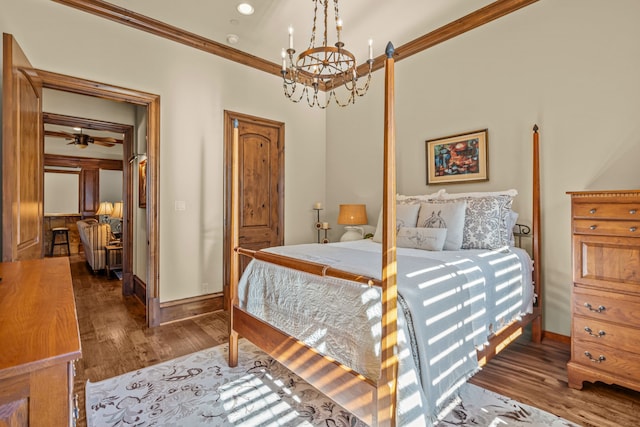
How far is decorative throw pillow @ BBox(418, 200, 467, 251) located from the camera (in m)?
2.63

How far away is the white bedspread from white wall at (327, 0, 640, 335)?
0.83m

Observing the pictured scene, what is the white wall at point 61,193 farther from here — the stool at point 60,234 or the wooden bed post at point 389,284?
the wooden bed post at point 389,284

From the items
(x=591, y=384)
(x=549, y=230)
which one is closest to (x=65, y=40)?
(x=549, y=230)

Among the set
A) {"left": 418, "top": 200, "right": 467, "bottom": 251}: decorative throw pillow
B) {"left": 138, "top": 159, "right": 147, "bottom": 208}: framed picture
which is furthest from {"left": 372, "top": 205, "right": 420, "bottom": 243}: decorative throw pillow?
{"left": 138, "top": 159, "right": 147, "bottom": 208}: framed picture

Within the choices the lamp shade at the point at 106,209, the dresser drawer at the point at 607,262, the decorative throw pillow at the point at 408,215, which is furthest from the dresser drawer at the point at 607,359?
the lamp shade at the point at 106,209

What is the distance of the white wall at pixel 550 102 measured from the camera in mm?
2389

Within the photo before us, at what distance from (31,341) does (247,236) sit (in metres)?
3.37

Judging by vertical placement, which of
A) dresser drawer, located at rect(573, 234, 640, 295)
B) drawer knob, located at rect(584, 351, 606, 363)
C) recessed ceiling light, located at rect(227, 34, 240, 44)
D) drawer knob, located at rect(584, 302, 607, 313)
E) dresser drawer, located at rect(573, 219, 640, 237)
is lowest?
drawer knob, located at rect(584, 351, 606, 363)

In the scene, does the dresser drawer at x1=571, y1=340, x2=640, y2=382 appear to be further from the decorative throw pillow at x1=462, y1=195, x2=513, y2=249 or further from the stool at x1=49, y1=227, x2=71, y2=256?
the stool at x1=49, y1=227, x2=71, y2=256

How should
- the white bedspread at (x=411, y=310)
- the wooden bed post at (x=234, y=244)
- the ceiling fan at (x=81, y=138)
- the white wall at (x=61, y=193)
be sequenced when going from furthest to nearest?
the white wall at (x=61, y=193), the ceiling fan at (x=81, y=138), the wooden bed post at (x=234, y=244), the white bedspread at (x=411, y=310)

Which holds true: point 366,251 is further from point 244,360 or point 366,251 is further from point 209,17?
point 209,17

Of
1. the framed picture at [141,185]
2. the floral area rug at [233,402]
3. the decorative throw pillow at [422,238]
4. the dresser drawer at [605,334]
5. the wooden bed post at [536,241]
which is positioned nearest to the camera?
the floral area rug at [233,402]

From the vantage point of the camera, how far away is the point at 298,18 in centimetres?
309

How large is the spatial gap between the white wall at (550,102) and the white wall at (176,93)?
2103 millimetres
